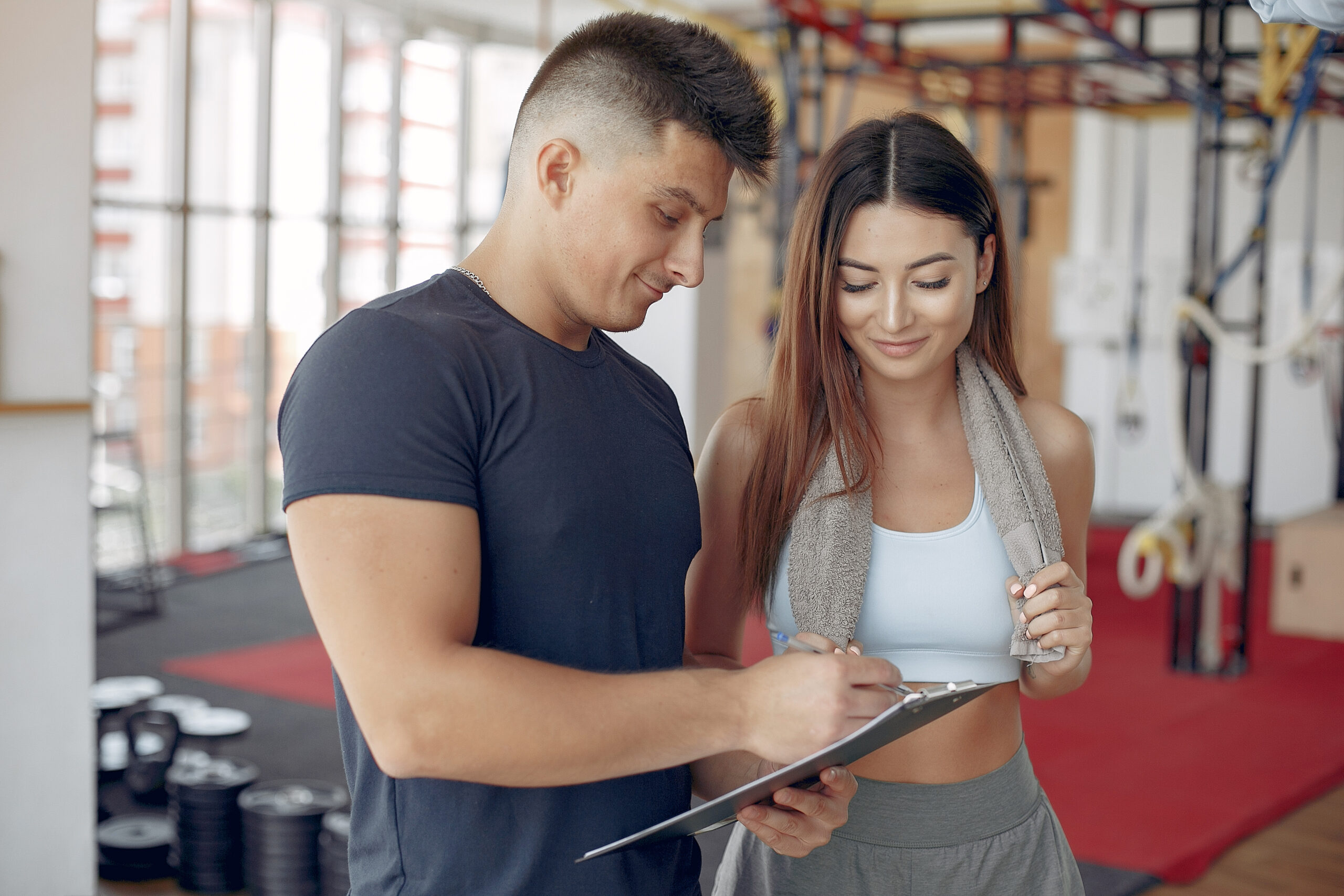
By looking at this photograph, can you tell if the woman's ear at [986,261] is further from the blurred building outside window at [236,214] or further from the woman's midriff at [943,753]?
the blurred building outside window at [236,214]

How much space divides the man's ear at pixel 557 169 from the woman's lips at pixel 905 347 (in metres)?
0.53

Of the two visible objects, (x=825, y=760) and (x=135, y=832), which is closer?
(x=825, y=760)

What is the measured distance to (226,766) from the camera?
363cm

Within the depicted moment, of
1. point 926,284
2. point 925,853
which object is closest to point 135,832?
point 925,853

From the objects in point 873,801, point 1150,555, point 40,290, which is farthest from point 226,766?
point 1150,555

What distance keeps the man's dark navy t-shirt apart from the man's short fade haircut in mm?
220

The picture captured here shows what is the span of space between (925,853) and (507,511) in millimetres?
771

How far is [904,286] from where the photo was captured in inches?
62.0

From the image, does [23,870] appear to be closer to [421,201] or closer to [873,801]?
[873,801]

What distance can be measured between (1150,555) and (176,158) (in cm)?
642

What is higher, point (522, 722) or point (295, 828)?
point (522, 722)

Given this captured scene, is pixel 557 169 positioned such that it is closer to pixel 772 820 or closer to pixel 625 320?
pixel 625 320

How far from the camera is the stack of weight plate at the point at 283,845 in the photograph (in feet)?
10.9

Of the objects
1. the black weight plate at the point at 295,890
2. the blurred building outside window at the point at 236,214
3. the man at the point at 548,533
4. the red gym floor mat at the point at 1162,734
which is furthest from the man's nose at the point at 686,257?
the blurred building outside window at the point at 236,214
